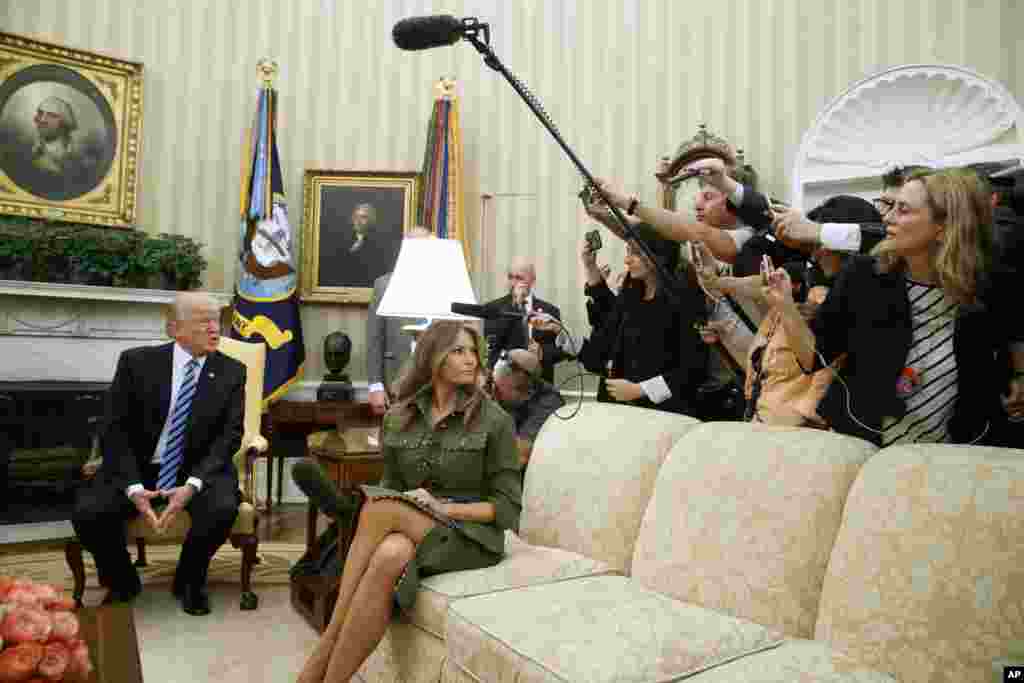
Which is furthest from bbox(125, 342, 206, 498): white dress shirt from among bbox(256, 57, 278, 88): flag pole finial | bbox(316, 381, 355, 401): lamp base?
bbox(256, 57, 278, 88): flag pole finial

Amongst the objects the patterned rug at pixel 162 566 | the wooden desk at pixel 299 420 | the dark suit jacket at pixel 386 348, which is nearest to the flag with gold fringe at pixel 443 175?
the dark suit jacket at pixel 386 348

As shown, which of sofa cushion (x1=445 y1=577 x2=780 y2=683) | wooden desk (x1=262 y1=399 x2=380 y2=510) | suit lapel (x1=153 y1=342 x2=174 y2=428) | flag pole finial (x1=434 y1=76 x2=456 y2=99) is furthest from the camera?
flag pole finial (x1=434 y1=76 x2=456 y2=99)

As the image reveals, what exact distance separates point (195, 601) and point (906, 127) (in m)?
4.27

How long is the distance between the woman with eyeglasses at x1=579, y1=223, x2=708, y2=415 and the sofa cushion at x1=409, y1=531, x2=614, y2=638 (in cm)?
85

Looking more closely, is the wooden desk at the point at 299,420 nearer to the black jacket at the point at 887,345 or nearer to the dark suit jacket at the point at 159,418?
the dark suit jacket at the point at 159,418

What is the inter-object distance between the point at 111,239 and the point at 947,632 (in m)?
4.94

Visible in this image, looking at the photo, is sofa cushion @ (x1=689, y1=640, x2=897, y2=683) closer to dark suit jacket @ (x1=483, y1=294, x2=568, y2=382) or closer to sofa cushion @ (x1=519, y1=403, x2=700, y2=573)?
sofa cushion @ (x1=519, y1=403, x2=700, y2=573)

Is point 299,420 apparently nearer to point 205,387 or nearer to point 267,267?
point 267,267

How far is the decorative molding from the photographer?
3.79 metres

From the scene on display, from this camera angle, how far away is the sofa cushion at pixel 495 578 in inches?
81.5

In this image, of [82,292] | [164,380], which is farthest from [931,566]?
[82,292]

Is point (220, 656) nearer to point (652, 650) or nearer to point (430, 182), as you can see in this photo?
point (652, 650)

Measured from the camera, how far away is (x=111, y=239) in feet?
15.8

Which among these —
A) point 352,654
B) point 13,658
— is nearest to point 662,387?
point 352,654
